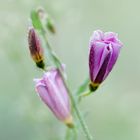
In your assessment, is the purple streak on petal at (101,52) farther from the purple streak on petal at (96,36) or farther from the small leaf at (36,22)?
the small leaf at (36,22)

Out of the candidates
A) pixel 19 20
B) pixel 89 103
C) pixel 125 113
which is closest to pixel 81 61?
pixel 89 103

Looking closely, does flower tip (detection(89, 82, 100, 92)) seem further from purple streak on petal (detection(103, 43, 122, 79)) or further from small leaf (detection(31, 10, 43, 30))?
small leaf (detection(31, 10, 43, 30))

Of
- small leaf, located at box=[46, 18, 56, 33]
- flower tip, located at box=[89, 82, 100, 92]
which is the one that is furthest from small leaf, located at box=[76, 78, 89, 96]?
small leaf, located at box=[46, 18, 56, 33]

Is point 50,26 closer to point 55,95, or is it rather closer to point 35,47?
point 35,47

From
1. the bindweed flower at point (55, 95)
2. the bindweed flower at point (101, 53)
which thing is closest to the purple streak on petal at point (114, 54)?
the bindweed flower at point (101, 53)

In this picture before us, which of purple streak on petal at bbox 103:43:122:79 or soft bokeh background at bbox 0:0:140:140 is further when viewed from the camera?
soft bokeh background at bbox 0:0:140:140

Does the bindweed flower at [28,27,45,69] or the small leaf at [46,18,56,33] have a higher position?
the small leaf at [46,18,56,33]

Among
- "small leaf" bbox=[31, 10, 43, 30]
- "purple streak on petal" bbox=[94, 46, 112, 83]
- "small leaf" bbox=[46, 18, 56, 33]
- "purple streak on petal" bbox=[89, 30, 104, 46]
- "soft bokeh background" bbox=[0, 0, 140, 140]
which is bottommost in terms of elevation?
"soft bokeh background" bbox=[0, 0, 140, 140]
